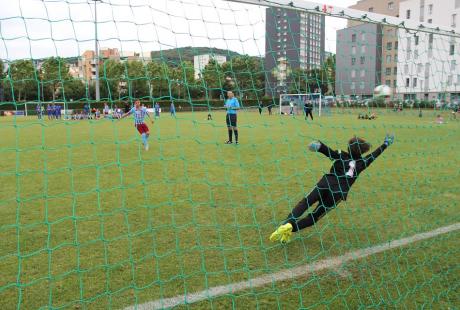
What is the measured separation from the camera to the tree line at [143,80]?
328 centimetres

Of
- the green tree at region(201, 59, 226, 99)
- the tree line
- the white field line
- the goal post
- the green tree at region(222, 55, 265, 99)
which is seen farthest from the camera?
the goal post

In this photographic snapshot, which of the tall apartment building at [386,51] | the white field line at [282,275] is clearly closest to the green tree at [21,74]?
the white field line at [282,275]

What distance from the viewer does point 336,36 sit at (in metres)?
4.38

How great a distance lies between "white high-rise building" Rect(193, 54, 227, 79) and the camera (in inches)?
149

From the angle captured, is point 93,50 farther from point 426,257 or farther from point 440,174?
point 440,174

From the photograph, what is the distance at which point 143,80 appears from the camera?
3.78 meters

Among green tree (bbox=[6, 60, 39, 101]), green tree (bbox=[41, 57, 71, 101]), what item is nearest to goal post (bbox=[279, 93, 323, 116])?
green tree (bbox=[41, 57, 71, 101])

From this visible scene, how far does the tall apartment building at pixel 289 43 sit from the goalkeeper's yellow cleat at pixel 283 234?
1.52m

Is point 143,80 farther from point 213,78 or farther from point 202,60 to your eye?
point 213,78

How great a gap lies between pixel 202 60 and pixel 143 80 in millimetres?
594

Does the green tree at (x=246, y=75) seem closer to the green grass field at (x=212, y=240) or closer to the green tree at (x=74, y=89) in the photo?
the green grass field at (x=212, y=240)

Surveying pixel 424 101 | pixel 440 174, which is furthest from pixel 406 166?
pixel 424 101

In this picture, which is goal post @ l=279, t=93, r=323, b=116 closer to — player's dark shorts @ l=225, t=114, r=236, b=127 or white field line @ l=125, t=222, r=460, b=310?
player's dark shorts @ l=225, t=114, r=236, b=127

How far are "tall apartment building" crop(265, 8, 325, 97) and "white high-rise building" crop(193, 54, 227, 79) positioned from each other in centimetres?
50
